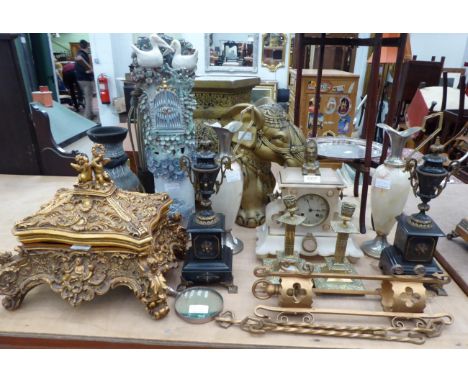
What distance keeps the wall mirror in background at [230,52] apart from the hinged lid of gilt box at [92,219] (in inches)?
127

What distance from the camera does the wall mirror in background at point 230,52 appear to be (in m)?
3.96

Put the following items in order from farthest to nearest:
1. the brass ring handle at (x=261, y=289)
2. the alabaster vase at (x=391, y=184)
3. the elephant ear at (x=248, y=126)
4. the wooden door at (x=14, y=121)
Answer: the wooden door at (x=14, y=121) → the elephant ear at (x=248, y=126) → the alabaster vase at (x=391, y=184) → the brass ring handle at (x=261, y=289)

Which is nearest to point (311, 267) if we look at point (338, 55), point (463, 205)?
point (463, 205)

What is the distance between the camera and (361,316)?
3.70ft

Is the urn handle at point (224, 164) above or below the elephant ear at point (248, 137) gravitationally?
below

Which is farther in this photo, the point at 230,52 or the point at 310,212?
the point at 230,52

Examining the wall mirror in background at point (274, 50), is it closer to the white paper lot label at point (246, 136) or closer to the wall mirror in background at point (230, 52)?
the wall mirror in background at point (230, 52)

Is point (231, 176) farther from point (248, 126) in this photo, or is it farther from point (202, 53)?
Result: point (202, 53)

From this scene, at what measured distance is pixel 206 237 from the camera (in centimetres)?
119

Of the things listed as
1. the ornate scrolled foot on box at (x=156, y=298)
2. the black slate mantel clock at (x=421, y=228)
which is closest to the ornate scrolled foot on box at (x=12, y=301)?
the ornate scrolled foot on box at (x=156, y=298)

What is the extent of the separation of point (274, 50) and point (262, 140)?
10.1ft

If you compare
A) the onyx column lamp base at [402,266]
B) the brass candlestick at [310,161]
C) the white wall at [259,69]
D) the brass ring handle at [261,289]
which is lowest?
the brass ring handle at [261,289]

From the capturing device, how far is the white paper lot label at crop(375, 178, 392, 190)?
129 centimetres

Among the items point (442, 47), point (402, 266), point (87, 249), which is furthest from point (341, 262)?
point (442, 47)
